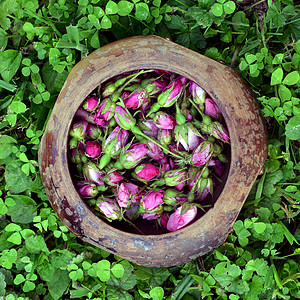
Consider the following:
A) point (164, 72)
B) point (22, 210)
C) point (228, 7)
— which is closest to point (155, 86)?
point (164, 72)

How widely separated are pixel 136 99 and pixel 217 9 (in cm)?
41

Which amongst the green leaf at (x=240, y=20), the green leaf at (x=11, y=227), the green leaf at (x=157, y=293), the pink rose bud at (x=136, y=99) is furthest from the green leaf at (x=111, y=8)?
the green leaf at (x=157, y=293)

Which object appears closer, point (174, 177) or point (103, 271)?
point (174, 177)

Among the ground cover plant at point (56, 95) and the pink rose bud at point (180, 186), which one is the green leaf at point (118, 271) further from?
the pink rose bud at point (180, 186)

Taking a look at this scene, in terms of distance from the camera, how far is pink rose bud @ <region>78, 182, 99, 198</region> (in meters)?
1.10

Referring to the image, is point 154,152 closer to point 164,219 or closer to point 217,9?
point 164,219

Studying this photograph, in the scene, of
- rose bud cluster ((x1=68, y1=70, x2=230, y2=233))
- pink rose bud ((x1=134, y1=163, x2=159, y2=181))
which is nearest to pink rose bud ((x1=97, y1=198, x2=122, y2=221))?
rose bud cluster ((x1=68, y1=70, x2=230, y2=233))

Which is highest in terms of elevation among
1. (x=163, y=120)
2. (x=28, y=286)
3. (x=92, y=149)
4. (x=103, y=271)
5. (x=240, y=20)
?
(x=240, y=20)

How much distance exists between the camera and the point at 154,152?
1104 millimetres

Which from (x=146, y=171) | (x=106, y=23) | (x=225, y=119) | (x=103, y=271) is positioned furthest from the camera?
(x=103, y=271)

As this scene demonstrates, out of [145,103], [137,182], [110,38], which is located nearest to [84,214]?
[137,182]

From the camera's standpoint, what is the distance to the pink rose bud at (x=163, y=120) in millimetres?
1063

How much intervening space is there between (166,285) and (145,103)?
2.32 ft

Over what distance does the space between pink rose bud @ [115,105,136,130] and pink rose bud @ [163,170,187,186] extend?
0.57ft
